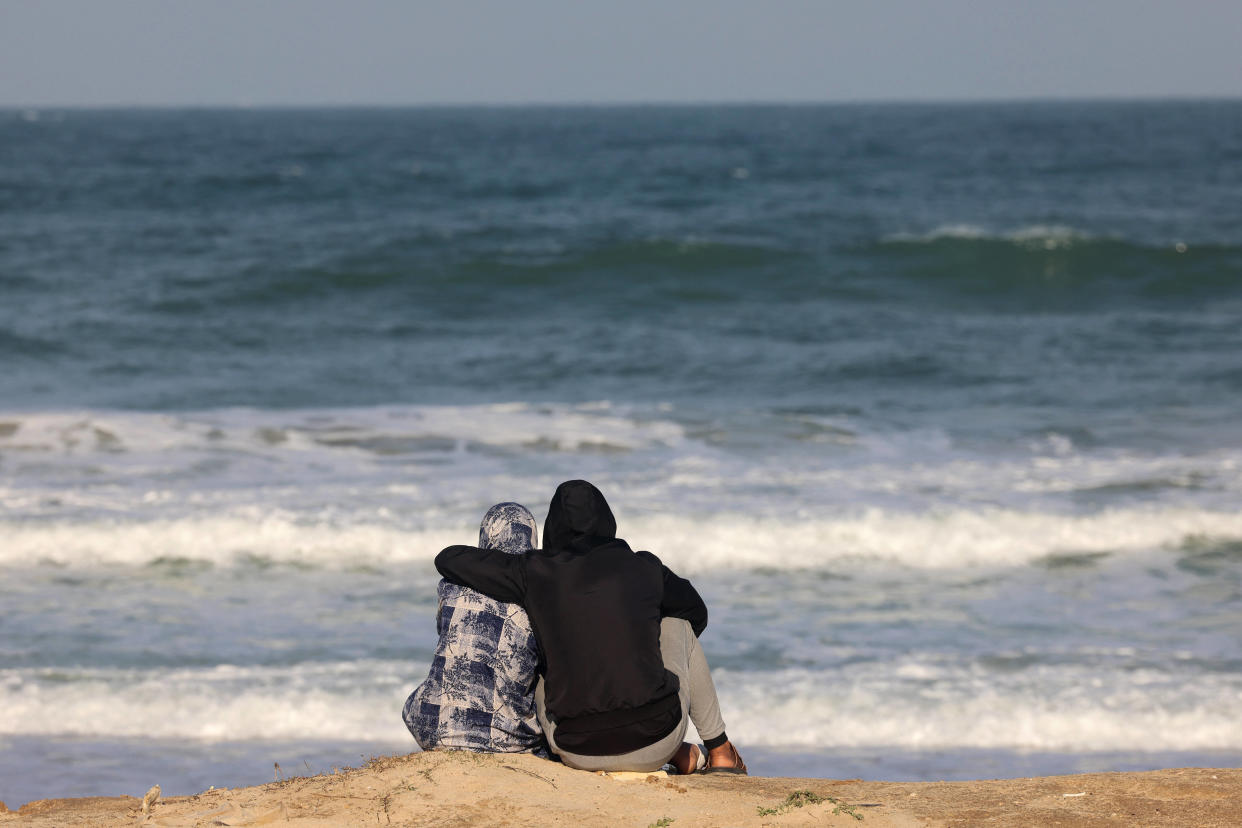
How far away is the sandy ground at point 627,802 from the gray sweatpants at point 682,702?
0.05 meters

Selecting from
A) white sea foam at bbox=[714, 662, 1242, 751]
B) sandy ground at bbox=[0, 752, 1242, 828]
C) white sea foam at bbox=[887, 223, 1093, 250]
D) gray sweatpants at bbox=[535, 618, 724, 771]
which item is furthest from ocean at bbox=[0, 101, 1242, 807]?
gray sweatpants at bbox=[535, 618, 724, 771]

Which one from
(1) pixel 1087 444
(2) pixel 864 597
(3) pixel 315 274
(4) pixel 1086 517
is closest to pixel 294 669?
(2) pixel 864 597

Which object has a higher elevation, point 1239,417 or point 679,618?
point 1239,417

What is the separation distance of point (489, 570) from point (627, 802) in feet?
2.65

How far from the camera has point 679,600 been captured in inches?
147

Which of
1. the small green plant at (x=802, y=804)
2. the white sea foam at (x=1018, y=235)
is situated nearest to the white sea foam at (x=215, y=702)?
the small green plant at (x=802, y=804)

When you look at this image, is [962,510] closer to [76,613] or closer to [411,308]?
[76,613]

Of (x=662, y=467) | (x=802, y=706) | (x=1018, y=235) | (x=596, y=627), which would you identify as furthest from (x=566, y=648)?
(x=1018, y=235)

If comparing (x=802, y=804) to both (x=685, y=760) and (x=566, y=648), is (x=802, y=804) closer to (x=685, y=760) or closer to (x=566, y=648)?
(x=685, y=760)

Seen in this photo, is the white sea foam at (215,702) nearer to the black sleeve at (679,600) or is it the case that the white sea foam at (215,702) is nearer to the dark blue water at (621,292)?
the black sleeve at (679,600)

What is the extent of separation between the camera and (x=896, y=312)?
16.8 meters

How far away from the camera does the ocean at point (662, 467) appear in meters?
5.46

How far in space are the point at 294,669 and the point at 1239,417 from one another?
9.00m

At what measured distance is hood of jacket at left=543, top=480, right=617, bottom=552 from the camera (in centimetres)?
361
